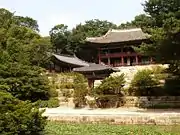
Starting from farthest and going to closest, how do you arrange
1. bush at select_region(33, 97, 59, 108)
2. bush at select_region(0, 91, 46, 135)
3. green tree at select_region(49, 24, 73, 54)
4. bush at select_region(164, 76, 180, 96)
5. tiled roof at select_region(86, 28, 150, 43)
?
1. green tree at select_region(49, 24, 73, 54)
2. tiled roof at select_region(86, 28, 150, 43)
3. bush at select_region(33, 97, 59, 108)
4. bush at select_region(164, 76, 180, 96)
5. bush at select_region(0, 91, 46, 135)

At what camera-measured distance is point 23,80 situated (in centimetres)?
2934

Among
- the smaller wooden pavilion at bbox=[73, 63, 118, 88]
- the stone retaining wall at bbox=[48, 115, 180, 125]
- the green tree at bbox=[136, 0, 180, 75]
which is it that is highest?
the green tree at bbox=[136, 0, 180, 75]

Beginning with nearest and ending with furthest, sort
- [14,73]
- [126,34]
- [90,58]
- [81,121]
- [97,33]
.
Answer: [81,121] → [14,73] → [126,34] → [90,58] → [97,33]

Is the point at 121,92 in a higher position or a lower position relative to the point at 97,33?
lower

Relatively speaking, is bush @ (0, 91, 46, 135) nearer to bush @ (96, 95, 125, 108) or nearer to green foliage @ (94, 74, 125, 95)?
green foliage @ (94, 74, 125, 95)

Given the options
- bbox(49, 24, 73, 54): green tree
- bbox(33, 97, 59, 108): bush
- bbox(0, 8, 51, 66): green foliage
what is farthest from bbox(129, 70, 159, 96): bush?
bbox(49, 24, 73, 54): green tree

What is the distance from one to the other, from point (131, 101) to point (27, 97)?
884 cm

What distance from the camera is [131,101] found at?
31031mm

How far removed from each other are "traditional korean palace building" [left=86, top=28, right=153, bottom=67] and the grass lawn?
28.1 meters

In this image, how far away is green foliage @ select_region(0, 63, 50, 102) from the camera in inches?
1118

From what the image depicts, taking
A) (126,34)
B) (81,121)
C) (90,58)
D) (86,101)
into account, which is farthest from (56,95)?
(90,58)

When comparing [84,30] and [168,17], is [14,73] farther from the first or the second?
[84,30]

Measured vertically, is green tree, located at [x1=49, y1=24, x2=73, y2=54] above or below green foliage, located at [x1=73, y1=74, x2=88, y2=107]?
above

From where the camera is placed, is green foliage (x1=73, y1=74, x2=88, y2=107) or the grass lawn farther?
green foliage (x1=73, y1=74, x2=88, y2=107)
